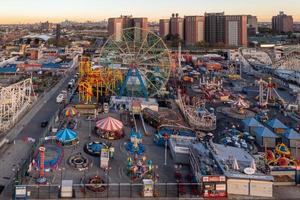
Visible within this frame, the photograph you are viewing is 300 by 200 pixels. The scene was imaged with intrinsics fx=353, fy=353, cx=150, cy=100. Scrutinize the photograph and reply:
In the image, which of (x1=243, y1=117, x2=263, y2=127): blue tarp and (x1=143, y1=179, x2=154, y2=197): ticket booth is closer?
(x1=143, y1=179, x2=154, y2=197): ticket booth

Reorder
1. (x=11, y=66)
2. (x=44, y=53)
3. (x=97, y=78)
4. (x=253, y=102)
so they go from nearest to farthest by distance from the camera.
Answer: (x=97, y=78)
(x=253, y=102)
(x=11, y=66)
(x=44, y=53)

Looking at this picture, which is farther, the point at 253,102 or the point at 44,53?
the point at 44,53

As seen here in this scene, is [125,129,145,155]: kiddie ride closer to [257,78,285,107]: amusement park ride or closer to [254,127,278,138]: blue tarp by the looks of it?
[254,127,278,138]: blue tarp

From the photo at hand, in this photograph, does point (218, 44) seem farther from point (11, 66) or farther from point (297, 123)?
point (297, 123)

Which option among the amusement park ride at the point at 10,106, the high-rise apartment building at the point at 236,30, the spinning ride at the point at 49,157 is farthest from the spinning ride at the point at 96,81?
the high-rise apartment building at the point at 236,30

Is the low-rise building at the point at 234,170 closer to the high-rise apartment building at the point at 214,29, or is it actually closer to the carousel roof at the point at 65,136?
the carousel roof at the point at 65,136

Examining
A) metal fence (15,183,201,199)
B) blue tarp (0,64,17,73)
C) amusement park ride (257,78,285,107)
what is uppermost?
blue tarp (0,64,17,73)

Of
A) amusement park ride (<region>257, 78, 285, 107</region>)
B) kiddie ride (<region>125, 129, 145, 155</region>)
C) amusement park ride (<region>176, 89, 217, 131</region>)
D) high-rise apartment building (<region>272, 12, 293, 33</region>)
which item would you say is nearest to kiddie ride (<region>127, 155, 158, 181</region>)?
kiddie ride (<region>125, 129, 145, 155</region>)

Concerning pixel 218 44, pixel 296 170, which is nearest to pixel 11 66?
pixel 296 170
